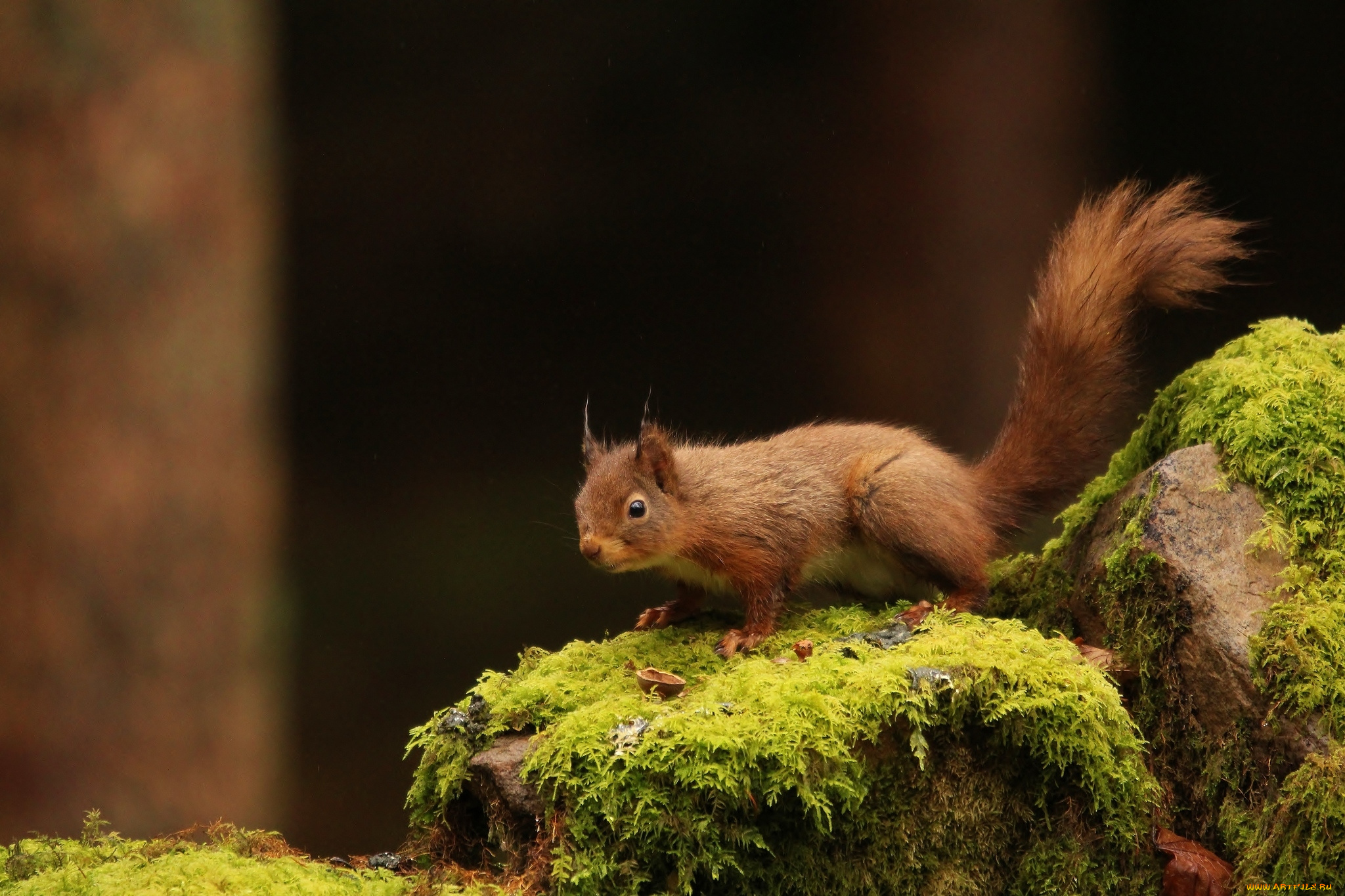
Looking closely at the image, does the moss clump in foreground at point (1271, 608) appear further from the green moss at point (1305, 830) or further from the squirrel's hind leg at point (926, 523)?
the squirrel's hind leg at point (926, 523)

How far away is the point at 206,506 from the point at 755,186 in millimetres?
3693

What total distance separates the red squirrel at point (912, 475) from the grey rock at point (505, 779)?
2.03 ft

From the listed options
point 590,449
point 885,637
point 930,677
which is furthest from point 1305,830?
point 590,449

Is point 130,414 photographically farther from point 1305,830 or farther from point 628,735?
point 1305,830

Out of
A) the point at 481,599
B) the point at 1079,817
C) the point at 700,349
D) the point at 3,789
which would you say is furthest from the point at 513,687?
the point at 481,599

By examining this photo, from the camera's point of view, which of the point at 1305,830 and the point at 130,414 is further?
the point at 130,414

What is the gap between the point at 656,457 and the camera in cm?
359

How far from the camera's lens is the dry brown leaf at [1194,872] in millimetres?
2773

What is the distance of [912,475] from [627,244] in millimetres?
4117

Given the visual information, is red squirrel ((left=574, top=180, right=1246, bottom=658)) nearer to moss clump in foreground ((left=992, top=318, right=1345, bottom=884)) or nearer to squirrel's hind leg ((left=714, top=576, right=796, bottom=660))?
squirrel's hind leg ((left=714, top=576, right=796, bottom=660))

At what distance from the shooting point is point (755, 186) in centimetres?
716

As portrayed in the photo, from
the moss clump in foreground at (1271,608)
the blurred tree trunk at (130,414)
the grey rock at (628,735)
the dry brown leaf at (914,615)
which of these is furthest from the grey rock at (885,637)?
the blurred tree trunk at (130,414)

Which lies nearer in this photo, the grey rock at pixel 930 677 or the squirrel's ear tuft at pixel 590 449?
the grey rock at pixel 930 677

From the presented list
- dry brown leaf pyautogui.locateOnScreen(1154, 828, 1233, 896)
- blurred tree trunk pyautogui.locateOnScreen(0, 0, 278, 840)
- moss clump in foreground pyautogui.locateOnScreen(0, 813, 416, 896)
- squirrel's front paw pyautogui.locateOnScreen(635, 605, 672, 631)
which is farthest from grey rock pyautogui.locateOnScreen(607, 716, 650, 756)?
blurred tree trunk pyautogui.locateOnScreen(0, 0, 278, 840)
